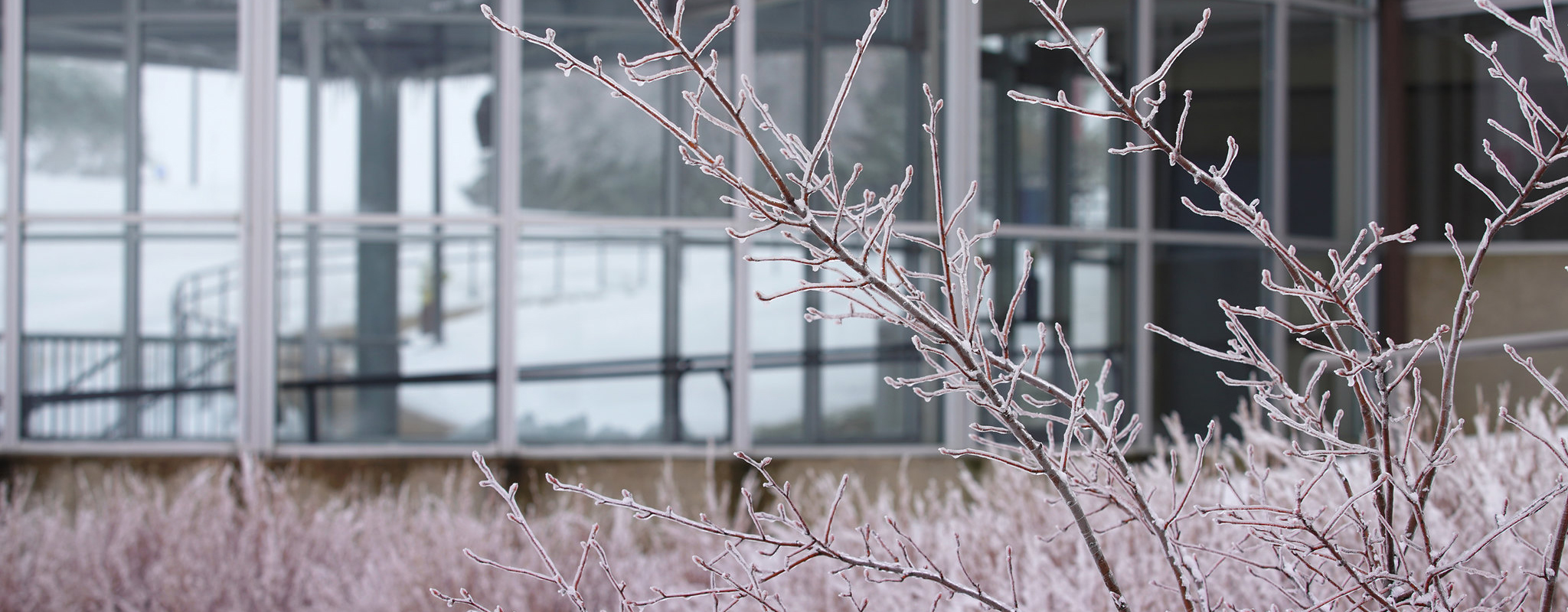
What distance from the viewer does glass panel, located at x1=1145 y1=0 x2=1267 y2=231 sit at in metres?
6.84

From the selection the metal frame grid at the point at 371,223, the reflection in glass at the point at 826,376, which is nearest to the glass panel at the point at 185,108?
the metal frame grid at the point at 371,223

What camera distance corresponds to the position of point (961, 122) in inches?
225

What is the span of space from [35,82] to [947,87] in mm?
10476

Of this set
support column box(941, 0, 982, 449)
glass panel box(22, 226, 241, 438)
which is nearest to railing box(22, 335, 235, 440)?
glass panel box(22, 226, 241, 438)

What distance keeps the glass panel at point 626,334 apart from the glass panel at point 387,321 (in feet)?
1.76

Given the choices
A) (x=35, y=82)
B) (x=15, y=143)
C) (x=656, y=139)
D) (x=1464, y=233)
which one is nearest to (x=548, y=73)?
(x=656, y=139)

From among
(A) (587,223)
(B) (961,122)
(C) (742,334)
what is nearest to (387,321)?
(C) (742,334)

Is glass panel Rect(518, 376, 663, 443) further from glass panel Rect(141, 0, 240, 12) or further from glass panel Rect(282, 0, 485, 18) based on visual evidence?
glass panel Rect(141, 0, 240, 12)

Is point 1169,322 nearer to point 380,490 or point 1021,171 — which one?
point 1021,171

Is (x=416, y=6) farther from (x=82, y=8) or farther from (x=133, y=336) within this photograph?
(x=82, y=8)

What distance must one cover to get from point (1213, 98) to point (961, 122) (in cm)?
271

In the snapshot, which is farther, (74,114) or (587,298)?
(74,114)

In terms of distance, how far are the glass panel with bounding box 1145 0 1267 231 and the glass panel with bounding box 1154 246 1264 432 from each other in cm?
24

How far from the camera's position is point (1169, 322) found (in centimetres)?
671
